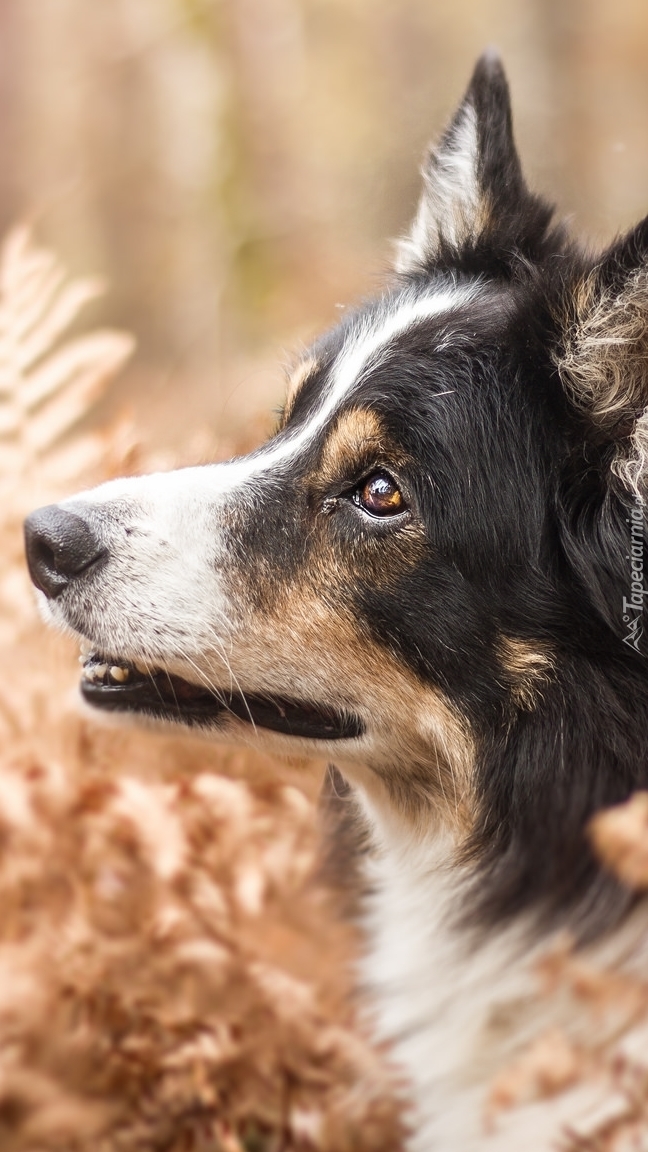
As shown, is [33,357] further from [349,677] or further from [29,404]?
[349,677]

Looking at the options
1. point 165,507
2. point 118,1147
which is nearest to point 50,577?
point 165,507

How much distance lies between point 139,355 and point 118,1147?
8187 millimetres

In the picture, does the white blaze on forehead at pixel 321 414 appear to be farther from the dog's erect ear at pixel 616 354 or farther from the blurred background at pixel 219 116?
the blurred background at pixel 219 116

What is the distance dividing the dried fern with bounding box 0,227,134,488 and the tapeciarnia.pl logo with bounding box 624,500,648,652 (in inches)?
70.5

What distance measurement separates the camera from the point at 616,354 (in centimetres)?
223

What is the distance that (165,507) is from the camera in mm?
2508

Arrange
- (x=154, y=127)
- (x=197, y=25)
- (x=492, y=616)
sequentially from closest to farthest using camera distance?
(x=492, y=616), (x=197, y=25), (x=154, y=127)

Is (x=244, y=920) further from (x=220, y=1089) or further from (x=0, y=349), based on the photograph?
(x=0, y=349)

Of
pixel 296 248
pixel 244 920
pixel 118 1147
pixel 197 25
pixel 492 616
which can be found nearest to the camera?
pixel 492 616

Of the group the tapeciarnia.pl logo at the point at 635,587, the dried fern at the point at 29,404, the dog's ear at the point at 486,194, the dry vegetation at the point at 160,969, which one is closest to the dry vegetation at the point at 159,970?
the dry vegetation at the point at 160,969

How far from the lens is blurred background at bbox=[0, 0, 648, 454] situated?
8.91 meters

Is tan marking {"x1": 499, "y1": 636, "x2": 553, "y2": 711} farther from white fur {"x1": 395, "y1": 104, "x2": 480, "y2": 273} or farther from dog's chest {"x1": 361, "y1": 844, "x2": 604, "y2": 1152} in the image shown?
white fur {"x1": 395, "y1": 104, "x2": 480, "y2": 273}

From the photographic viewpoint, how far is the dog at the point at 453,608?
231 cm

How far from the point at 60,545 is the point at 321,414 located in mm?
718
